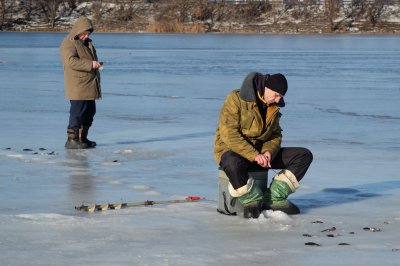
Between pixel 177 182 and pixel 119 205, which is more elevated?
pixel 119 205

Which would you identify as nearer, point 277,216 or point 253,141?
point 277,216

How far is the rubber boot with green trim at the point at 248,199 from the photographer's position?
21.7ft

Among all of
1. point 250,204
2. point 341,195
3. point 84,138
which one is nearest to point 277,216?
point 250,204

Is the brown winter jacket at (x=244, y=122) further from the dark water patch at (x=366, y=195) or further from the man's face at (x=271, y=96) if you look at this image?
the dark water patch at (x=366, y=195)

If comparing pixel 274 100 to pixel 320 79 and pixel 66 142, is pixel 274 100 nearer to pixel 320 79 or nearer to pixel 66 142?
pixel 66 142

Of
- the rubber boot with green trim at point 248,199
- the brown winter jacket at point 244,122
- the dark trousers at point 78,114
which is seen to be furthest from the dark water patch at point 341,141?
the rubber boot with green trim at point 248,199

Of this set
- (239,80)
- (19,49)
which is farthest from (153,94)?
(19,49)

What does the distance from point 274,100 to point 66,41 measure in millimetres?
4349

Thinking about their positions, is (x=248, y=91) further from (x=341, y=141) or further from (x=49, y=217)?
(x=341, y=141)

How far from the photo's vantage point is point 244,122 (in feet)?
21.8

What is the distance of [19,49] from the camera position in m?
34.8

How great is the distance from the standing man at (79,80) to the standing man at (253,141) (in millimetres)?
3709

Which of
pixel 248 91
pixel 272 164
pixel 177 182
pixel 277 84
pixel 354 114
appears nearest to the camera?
pixel 277 84

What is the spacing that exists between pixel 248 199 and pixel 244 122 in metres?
0.51
